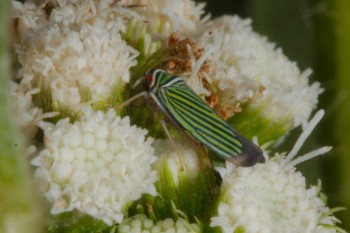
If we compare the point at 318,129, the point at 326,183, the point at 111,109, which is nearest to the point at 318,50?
the point at 318,129

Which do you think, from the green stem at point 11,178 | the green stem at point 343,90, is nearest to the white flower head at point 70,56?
the green stem at point 11,178

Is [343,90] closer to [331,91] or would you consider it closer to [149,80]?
[331,91]

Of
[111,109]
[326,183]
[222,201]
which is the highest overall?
[111,109]

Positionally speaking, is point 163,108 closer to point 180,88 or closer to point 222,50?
point 180,88

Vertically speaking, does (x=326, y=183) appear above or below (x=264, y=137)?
below

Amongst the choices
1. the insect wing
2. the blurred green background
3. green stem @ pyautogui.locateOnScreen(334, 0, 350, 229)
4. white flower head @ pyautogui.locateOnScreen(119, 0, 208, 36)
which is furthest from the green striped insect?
green stem @ pyautogui.locateOnScreen(334, 0, 350, 229)

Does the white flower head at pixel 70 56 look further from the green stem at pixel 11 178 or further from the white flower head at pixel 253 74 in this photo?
the green stem at pixel 11 178

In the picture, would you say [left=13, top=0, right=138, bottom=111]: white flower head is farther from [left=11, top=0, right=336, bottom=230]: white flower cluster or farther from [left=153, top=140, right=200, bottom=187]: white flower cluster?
[left=153, top=140, right=200, bottom=187]: white flower cluster
